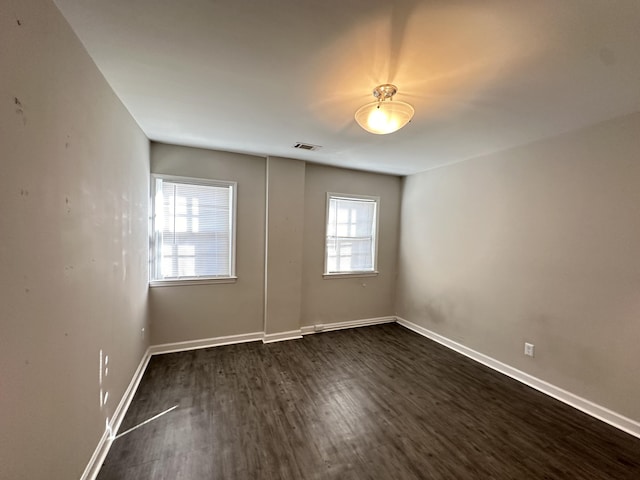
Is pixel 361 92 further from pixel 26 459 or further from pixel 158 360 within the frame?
pixel 158 360

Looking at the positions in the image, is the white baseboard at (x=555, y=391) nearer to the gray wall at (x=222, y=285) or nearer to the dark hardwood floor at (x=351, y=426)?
the dark hardwood floor at (x=351, y=426)

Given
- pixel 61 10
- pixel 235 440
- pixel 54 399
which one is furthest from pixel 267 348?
pixel 61 10

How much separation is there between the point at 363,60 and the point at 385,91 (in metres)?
0.34

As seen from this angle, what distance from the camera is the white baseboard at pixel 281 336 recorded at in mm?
3689

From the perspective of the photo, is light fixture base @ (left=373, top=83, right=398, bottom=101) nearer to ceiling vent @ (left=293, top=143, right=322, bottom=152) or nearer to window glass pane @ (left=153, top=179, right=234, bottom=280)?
ceiling vent @ (left=293, top=143, right=322, bottom=152)

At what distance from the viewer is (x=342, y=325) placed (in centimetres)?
430

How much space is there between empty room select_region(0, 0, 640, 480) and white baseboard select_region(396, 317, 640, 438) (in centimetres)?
2

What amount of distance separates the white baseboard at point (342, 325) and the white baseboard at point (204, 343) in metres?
0.72

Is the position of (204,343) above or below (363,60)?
below

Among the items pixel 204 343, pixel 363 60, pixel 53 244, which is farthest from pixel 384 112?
pixel 204 343

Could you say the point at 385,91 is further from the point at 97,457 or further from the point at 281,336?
the point at 281,336

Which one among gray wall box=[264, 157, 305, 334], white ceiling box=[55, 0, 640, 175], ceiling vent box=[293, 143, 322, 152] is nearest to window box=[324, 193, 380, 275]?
gray wall box=[264, 157, 305, 334]

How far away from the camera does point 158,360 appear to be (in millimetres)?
3111

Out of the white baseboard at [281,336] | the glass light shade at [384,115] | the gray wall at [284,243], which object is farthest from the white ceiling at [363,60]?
the white baseboard at [281,336]
